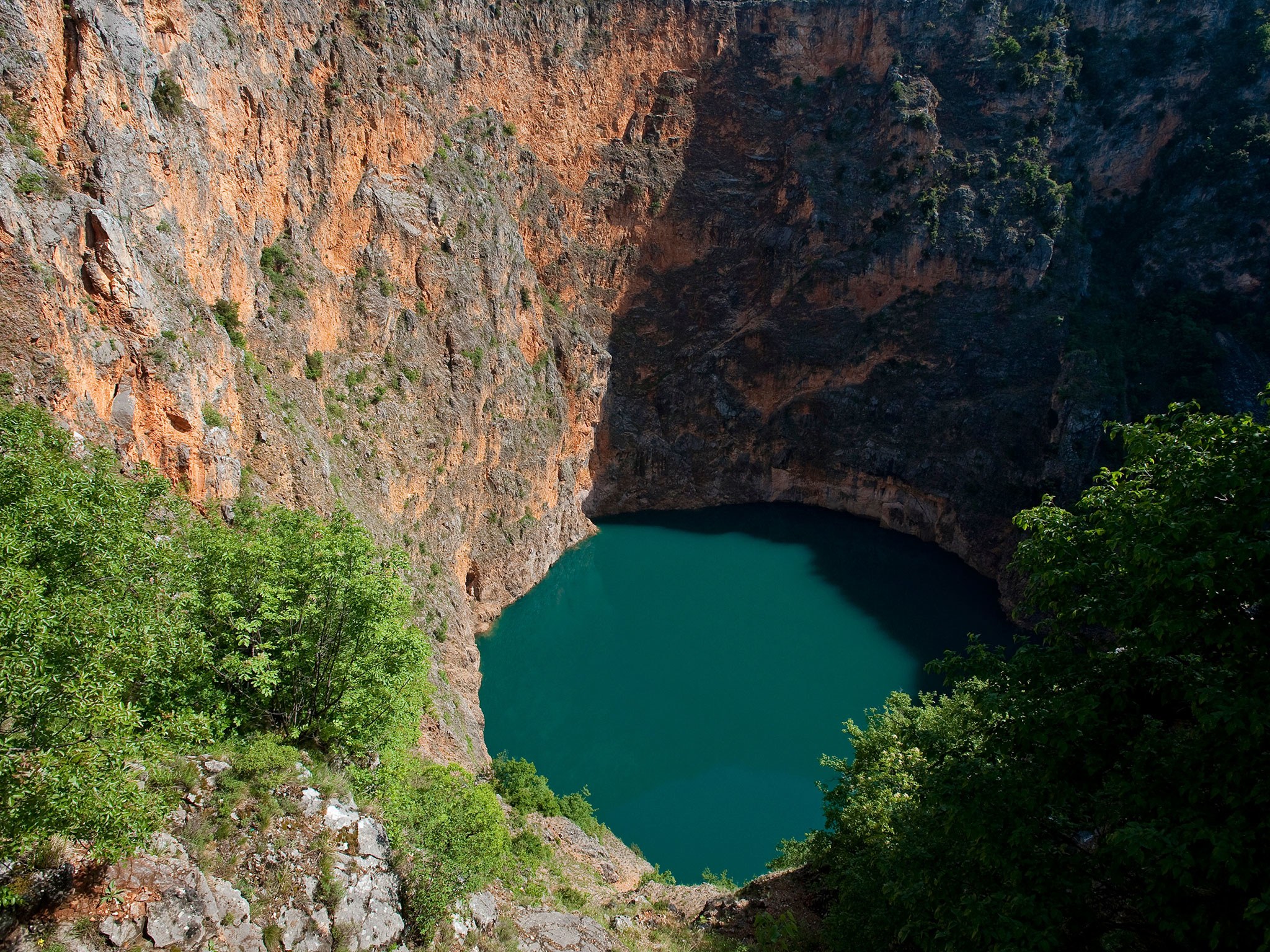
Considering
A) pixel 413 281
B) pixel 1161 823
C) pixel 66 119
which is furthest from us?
pixel 413 281

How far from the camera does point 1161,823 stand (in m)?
6.64

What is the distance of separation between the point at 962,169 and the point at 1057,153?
5.58 meters

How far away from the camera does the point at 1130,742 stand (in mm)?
7465

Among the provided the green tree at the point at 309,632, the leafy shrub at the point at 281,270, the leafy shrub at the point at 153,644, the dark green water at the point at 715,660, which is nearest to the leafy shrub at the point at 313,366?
the leafy shrub at the point at 281,270

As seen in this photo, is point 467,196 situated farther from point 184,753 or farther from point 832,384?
point 184,753

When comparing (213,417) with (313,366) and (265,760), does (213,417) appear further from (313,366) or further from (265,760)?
(265,760)

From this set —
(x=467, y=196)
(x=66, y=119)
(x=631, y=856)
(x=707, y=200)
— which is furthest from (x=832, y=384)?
(x=66, y=119)

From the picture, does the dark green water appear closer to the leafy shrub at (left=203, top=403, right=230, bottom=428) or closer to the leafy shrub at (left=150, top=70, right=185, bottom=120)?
the leafy shrub at (left=203, top=403, right=230, bottom=428)

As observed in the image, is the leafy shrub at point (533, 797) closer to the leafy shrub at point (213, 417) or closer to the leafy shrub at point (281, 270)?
the leafy shrub at point (213, 417)

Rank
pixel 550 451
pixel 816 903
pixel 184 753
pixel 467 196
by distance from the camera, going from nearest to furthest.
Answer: pixel 184 753
pixel 816 903
pixel 467 196
pixel 550 451

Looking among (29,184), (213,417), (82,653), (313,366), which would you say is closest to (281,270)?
(313,366)

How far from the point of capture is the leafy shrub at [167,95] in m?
17.1

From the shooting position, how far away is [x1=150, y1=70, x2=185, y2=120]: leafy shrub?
17.1m

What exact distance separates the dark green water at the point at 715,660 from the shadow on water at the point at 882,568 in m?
0.12
